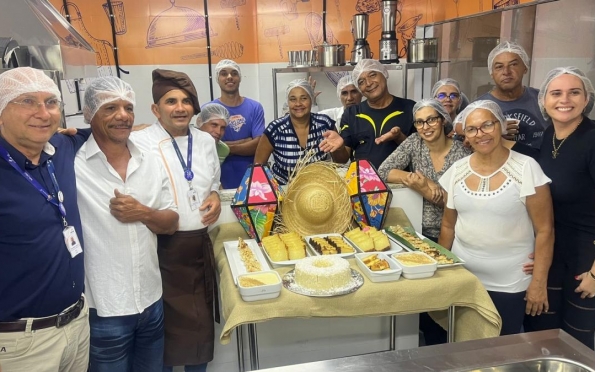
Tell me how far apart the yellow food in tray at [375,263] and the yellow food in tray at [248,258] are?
437 mm

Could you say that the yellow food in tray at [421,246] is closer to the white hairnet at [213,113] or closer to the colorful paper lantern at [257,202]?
the colorful paper lantern at [257,202]

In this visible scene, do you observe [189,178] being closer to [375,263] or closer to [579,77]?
[375,263]

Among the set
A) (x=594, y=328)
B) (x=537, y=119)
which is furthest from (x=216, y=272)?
(x=537, y=119)

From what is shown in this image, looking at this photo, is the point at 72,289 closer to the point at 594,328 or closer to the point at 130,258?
the point at 130,258

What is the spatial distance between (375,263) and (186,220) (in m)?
0.81

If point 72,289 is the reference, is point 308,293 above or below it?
below

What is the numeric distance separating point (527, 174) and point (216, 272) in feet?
4.61

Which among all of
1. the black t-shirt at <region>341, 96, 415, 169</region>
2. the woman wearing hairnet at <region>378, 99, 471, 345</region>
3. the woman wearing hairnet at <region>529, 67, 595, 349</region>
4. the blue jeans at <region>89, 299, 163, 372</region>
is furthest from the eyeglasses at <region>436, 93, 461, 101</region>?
the blue jeans at <region>89, 299, 163, 372</region>

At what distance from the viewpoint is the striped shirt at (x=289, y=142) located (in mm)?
2572

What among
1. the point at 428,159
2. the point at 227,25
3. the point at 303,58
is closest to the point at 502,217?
the point at 428,159

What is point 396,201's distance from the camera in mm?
2330

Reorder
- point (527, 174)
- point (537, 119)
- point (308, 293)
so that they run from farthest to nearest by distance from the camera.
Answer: point (537, 119), point (527, 174), point (308, 293)

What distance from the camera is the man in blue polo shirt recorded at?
1.37 metres

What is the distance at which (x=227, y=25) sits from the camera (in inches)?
170
